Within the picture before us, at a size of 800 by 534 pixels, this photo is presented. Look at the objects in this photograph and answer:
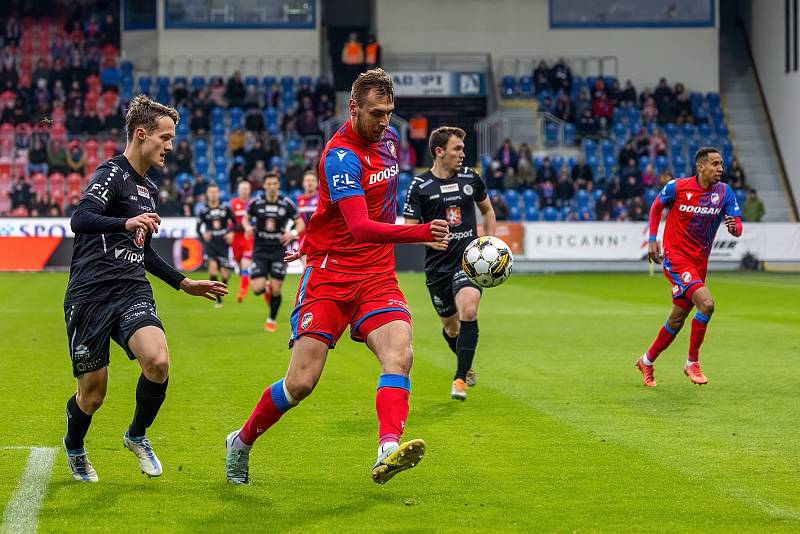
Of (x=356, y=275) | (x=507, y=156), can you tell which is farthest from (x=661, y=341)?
(x=507, y=156)

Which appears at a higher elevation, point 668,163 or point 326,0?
point 326,0

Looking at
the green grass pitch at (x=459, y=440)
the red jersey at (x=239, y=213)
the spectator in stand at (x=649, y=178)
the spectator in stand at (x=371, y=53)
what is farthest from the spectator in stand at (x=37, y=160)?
the green grass pitch at (x=459, y=440)

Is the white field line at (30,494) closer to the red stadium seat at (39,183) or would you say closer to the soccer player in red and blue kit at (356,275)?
the soccer player in red and blue kit at (356,275)

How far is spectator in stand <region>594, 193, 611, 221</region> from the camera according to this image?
113ft

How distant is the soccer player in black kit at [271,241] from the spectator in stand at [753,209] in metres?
21.7

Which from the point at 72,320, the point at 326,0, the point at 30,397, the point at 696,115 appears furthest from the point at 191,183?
the point at 72,320

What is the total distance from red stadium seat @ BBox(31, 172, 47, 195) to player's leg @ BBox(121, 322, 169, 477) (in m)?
29.6

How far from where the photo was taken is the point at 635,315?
779 inches

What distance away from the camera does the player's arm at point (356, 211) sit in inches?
237

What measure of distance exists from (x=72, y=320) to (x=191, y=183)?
29.0m

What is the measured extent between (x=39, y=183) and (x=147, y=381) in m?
30.2

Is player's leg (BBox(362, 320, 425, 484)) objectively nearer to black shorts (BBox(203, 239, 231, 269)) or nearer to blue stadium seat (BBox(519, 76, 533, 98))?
black shorts (BBox(203, 239, 231, 269))

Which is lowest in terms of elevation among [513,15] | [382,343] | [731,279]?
[731,279]

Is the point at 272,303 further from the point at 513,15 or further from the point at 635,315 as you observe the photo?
the point at 513,15
